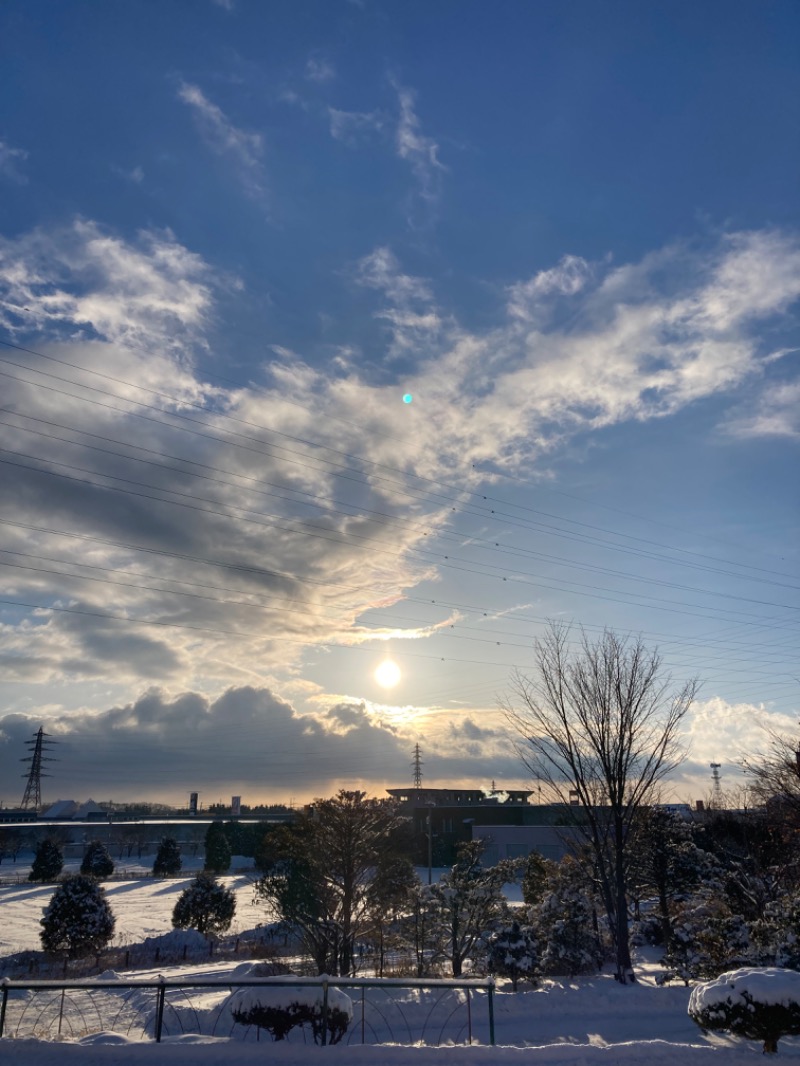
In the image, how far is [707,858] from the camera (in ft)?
86.1

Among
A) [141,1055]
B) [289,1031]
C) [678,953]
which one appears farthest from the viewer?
[678,953]

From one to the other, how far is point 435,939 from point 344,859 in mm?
3704

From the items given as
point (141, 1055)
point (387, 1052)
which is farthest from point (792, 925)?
point (141, 1055)

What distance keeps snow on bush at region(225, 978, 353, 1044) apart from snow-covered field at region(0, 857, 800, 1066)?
0.97ft

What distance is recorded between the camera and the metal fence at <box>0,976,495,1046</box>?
1055 centimetres

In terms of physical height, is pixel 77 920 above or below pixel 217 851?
below

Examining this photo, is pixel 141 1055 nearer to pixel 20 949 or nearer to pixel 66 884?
pixel 66 884

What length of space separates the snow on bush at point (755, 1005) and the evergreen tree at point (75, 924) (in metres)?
25.8

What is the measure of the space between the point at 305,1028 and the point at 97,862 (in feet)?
177

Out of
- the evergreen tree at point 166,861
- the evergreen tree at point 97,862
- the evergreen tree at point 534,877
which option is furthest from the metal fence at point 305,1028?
the evergreen tree at point 166,861

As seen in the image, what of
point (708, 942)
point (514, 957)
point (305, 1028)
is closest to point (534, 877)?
point (514, 957)

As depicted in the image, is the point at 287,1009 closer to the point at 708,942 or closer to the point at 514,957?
the point at 514,957

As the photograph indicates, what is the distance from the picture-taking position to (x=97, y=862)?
2199 inches

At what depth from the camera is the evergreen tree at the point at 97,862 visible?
181ft
